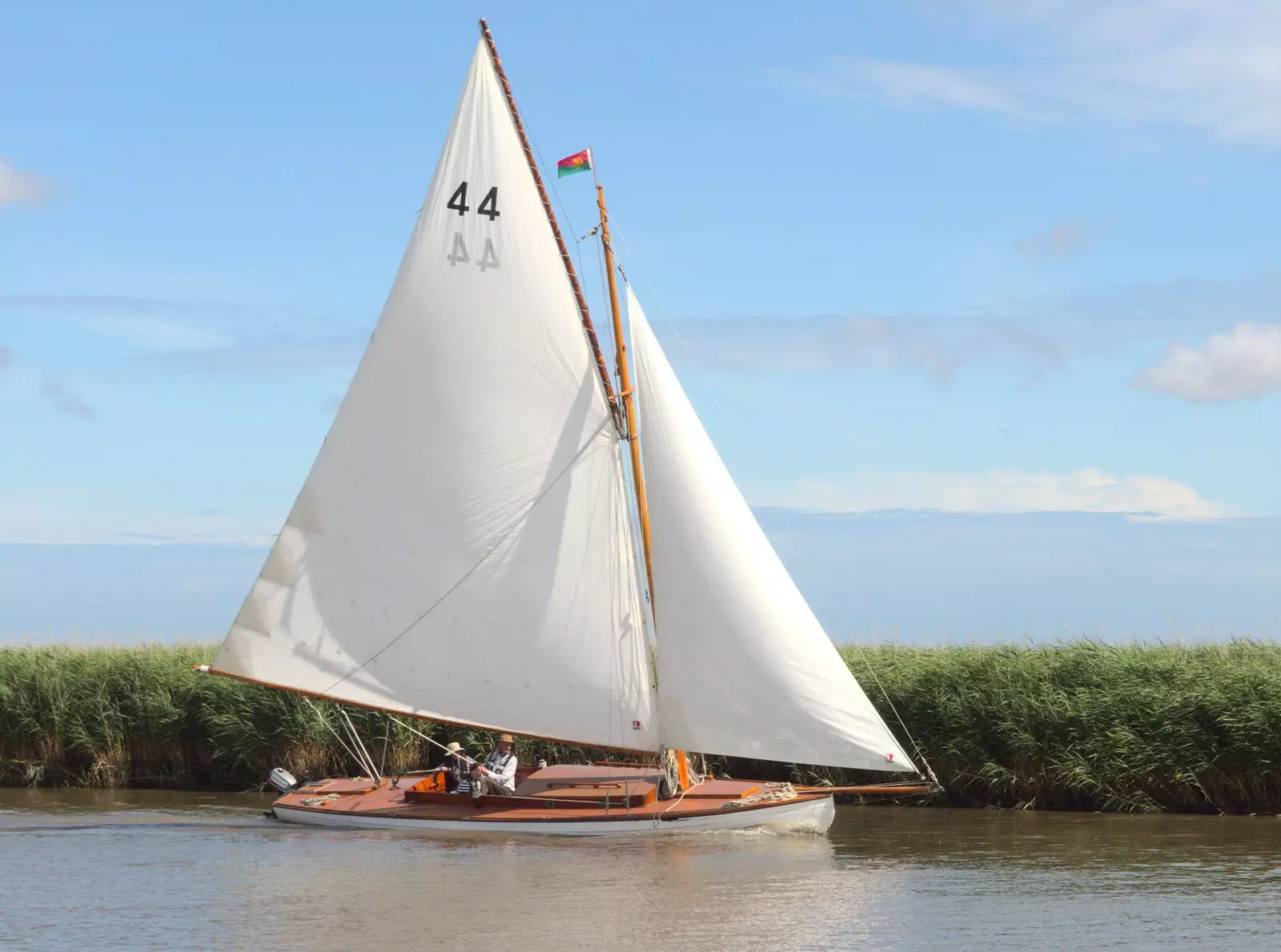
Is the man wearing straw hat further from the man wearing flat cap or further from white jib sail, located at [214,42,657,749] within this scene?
white jib sail, located at [214,42,657,749]

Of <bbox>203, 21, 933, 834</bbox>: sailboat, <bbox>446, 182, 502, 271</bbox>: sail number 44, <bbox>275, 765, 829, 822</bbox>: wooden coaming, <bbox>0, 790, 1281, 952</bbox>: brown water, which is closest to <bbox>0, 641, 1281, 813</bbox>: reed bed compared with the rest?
<bbox>0, 790, 1281, 952</bbox>: brown water

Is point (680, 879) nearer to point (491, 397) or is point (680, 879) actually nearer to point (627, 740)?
point (627, 740)

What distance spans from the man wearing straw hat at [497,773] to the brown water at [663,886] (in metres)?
0.83

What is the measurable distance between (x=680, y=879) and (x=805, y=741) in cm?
392

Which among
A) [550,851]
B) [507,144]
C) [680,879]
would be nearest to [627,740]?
[550,851]

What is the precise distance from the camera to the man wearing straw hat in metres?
24.5

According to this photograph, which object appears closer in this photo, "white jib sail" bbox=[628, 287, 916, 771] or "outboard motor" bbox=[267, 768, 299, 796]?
"white jib sail" bbox=[628, 287, 916, 771]

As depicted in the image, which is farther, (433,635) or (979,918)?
(433,635)

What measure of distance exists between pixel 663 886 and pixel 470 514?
800 cm

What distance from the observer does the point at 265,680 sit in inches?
1021

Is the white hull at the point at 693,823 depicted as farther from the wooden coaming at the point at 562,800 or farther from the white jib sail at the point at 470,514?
the white jib sail at the point at 470,514

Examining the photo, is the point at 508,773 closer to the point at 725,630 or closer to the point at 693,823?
the point at 693,823

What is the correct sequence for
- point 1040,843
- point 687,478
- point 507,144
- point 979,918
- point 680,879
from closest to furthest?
point 979,918
point 680,879
point 1040,843
point 687,478
point 507,144

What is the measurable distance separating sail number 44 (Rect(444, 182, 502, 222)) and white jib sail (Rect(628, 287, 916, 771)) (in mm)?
3188
